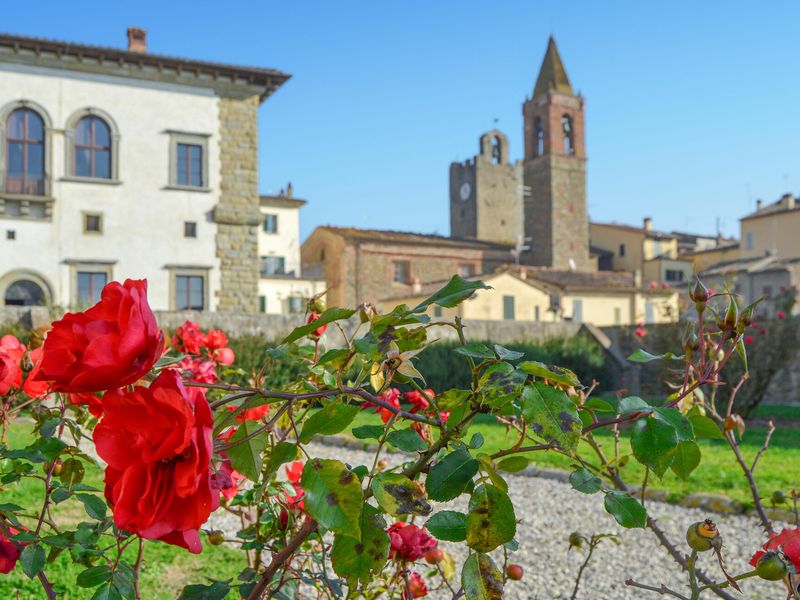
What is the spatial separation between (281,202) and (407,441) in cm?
3410

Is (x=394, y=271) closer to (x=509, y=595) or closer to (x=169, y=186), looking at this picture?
(x=169, y=186)

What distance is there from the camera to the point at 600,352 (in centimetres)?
1705

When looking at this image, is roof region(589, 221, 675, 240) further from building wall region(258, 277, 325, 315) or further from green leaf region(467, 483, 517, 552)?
green leaf region(467, 483, 517, 552)

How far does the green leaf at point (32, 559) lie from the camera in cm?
122

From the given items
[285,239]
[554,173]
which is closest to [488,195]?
[554,173]

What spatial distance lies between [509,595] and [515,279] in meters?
24.6

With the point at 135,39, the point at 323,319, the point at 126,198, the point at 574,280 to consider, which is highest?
the point at 135,39

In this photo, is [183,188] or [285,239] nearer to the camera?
[183,188]

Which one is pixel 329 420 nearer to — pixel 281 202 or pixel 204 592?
pixel 204 592

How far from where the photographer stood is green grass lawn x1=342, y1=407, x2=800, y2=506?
5.81 meters

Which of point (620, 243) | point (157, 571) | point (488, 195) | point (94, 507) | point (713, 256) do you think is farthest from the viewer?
point (488, 195)

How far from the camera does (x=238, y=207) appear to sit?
18.1m

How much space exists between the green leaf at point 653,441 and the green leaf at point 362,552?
1.08 feet

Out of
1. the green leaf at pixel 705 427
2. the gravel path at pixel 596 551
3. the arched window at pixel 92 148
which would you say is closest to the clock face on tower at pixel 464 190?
the arched window at pixel 92 148
